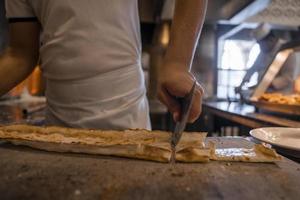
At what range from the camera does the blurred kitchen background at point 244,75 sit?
5.60 feet

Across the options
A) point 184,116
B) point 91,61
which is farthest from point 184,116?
point 91,61

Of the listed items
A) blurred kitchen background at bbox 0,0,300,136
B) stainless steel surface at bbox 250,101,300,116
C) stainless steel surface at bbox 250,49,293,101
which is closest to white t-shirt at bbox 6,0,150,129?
blurred kitchen background at bbox 0,0,300,136

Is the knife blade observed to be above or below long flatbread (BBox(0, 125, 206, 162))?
above

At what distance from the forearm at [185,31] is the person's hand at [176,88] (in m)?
0.03

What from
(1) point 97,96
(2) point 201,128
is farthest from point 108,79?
(2) point 201,128

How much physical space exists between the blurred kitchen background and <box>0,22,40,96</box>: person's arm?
412 mm

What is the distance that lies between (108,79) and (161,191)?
0.55 metres

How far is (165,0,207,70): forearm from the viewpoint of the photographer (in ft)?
2.53

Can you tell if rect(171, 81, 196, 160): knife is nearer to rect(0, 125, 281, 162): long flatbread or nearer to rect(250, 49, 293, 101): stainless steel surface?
rect(0, 125, 281, 162): long flatbread

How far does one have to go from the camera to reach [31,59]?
1.06m

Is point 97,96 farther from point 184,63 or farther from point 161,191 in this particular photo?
point 161,191

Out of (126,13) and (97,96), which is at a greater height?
(126,13)

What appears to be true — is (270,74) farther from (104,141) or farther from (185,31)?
(104,141)

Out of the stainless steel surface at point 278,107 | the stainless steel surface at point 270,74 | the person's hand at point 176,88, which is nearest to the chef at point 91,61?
the person's hand at point 176,88
